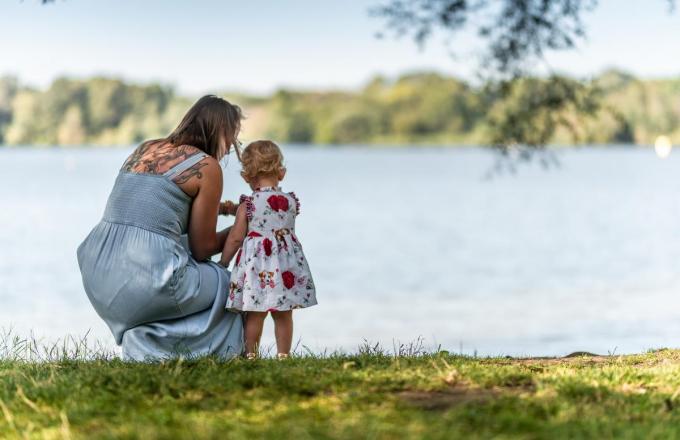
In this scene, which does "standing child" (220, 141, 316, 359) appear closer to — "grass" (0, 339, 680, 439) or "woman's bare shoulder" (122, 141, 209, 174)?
"woman's bare shoulder" (122, 141, 209, 174)

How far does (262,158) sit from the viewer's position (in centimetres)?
589

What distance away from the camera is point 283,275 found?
19.2 feet

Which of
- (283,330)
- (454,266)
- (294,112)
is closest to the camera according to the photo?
(283,330)

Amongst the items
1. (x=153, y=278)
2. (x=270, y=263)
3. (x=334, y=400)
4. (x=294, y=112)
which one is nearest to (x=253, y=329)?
(x=270, y=263)

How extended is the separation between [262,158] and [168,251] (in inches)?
32.4

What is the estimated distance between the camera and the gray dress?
5652mm

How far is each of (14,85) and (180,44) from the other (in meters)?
20.7

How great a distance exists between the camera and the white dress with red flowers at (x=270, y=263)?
5.77m

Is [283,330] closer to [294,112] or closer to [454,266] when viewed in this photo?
[454,266]

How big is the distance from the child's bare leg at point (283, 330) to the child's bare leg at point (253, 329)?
0.10m

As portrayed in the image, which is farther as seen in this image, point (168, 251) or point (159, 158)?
point (159, 158)

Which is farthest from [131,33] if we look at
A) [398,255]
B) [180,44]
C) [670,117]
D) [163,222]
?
[163,222]

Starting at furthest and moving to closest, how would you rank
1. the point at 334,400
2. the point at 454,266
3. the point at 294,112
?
the point at 294,112 → the point at 454,266 → the point at 334,400

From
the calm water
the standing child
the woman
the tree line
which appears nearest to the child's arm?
the standing child
